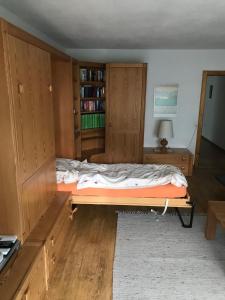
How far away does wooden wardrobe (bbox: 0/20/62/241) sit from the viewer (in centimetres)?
145

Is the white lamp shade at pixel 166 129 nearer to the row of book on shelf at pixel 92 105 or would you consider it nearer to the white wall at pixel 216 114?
the row of book on shelf at pixel 92 105

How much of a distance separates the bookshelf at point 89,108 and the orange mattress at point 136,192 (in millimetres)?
1445

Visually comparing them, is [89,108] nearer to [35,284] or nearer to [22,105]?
[22,105]

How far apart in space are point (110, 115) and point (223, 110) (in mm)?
3684

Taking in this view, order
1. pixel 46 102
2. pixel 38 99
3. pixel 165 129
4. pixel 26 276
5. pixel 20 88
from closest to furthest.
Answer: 1. pixel 26 276
2. pixel 20 88
3. pixel 38 99
4. pixel 46 102
5. pixel 165 129

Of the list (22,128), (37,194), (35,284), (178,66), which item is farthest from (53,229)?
(178,66)

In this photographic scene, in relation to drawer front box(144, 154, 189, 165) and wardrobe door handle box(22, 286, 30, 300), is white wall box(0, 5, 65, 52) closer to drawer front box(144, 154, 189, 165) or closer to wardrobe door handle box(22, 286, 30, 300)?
wardrobe door handle box(22, 286, 30, 300)

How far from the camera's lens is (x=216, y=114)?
265 inches

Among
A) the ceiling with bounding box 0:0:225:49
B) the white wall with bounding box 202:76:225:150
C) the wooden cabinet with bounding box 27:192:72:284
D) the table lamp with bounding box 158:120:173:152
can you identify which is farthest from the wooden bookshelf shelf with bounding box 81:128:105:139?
the white wall with bounding box 202:76:225:150

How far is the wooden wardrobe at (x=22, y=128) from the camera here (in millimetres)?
1448

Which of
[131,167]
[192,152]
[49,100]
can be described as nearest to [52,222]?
[49,100]

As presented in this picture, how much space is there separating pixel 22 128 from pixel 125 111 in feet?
9.22

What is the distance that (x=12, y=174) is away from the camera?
5.07ft

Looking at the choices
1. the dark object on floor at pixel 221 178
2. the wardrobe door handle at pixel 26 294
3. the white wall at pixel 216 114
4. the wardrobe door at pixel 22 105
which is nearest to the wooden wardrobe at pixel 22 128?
the wardrobe door at pixel 22 105
